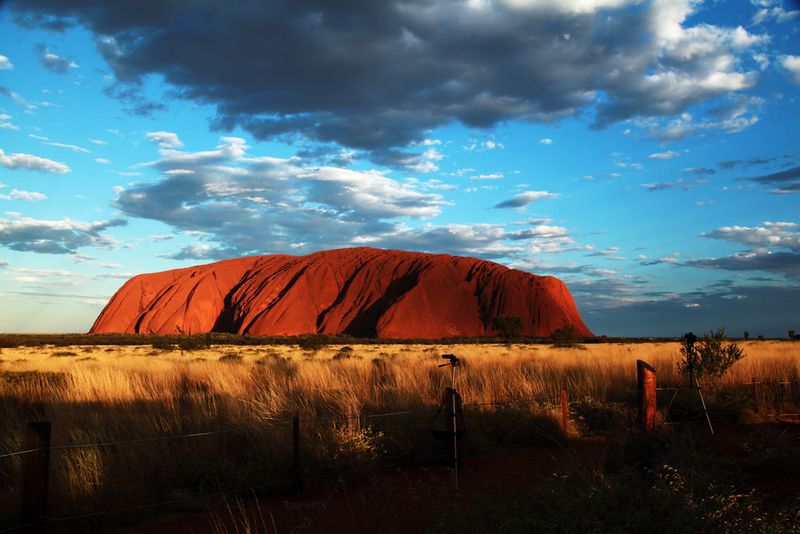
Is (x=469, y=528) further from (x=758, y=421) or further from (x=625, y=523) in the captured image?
(x=758, y=421)

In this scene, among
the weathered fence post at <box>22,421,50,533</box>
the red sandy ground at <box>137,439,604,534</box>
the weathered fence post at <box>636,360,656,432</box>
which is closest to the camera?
the weathered fence post at <box>22,421,50,533</box>

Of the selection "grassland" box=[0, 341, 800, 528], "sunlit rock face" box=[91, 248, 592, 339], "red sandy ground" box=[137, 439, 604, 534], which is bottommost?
"red sandy ground" box=[137, 439, 604, 534]

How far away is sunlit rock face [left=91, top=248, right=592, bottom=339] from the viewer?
77500mm

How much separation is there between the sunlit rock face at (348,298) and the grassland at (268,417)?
5952cm

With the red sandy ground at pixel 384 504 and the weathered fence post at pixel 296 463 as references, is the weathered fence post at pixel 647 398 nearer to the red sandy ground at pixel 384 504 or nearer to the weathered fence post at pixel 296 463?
the red sandy ground at pixel 384 504

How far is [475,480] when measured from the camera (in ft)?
24.4

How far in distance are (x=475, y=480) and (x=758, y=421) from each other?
23.7 ft

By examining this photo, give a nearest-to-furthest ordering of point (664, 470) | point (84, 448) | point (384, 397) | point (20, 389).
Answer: point (664, 470) < point (84, 448) < point (384, 397) < point (20, 389)

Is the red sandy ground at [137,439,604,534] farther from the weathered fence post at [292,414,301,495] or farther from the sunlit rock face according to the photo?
the sunlit rock face

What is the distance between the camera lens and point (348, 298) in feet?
269

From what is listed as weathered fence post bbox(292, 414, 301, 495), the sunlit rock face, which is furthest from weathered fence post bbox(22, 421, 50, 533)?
the sunlit rock face

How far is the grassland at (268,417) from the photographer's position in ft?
22.9

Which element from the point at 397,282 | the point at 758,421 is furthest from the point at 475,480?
the point at 397,282

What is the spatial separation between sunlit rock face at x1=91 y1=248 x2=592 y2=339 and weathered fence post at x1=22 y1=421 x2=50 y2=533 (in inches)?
2672
